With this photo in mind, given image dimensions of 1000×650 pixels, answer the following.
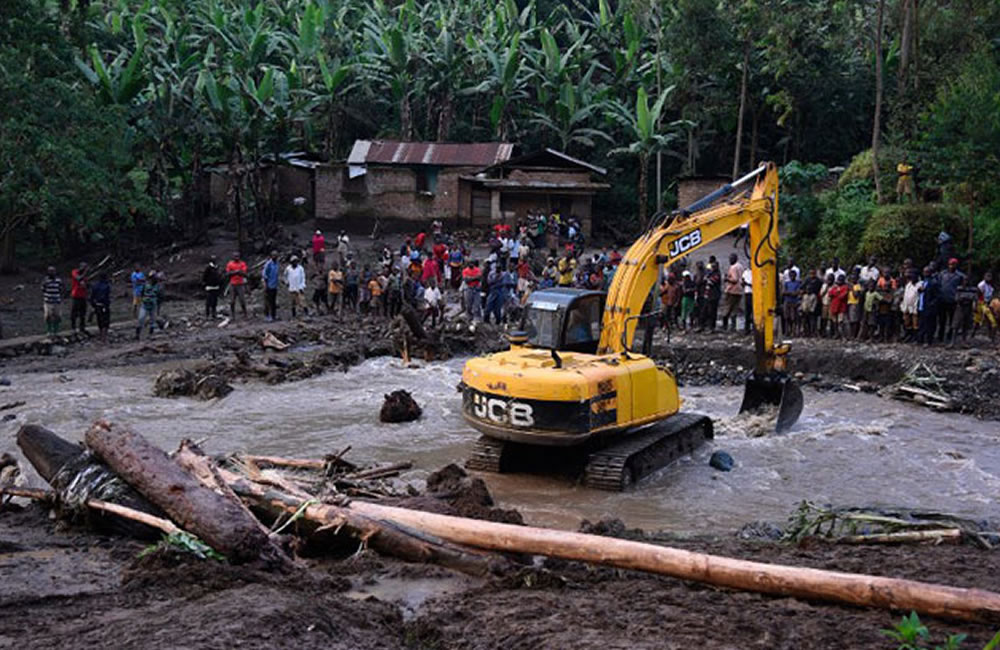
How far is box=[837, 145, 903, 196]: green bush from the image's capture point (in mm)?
28672

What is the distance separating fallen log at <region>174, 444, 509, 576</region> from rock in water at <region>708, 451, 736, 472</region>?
6.01 m

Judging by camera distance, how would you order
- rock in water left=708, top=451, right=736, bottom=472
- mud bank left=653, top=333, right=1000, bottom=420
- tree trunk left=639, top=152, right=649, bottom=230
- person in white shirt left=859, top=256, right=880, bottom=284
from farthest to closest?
tree trunk left=639, top=152, right=649, bottom=230 → person in white shirt left=859, top=256, right=880, bottom=284 → mud bank left=653, top=333, right=1000, bottom=420 → rock in water left=708, top=451, right=736, bottom=472

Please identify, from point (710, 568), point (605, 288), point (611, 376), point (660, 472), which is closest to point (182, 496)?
point (710, 568)

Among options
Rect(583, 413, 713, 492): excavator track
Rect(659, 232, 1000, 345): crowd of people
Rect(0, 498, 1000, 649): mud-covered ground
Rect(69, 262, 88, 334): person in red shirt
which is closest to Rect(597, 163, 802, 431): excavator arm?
Rect(583, 413, 713, 492): excavator track

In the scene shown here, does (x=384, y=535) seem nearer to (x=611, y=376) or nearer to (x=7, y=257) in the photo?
(x=611, y=376)

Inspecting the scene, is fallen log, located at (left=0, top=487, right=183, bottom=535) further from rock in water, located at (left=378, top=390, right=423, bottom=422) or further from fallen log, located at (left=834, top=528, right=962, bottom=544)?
rock in water, located at (left=378, top=390, right=423, bottom=422)

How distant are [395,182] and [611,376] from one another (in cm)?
2555

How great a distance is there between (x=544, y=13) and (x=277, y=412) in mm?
36284

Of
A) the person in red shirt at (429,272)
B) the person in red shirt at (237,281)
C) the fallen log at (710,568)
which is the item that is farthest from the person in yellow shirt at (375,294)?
the fallen log at (710,568)

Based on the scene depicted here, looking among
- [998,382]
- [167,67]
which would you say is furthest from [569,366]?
[167,67]

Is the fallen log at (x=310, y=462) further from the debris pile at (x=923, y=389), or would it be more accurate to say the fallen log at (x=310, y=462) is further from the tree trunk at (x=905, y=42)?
the tree trunk at (x=905, y=42)

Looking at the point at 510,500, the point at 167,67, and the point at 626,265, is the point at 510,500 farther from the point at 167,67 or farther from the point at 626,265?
the point at 167,67

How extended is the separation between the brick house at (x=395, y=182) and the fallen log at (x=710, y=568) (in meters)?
28.3

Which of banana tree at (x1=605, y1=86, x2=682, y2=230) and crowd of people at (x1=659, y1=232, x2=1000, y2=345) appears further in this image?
banana tree at (x1=605, y1=86, x2=682, y2=230)
